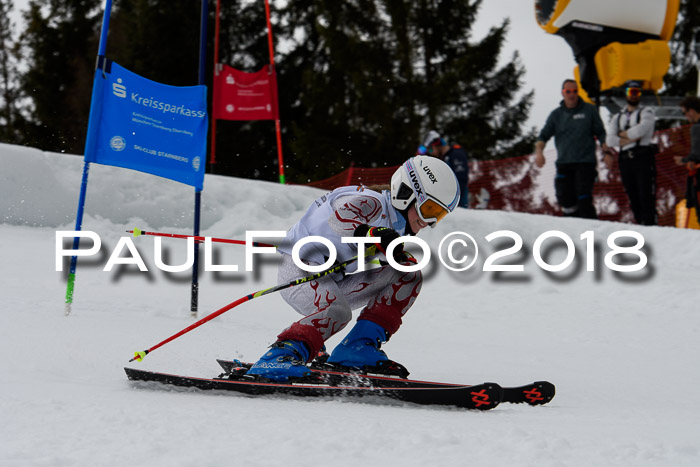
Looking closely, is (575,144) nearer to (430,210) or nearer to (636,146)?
(636,146)

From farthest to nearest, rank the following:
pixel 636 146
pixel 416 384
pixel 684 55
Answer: pixel 684 55, pixel 636 146, pixel 416 384

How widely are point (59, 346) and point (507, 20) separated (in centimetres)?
1958

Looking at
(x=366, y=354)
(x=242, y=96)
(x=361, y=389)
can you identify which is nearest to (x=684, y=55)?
(x=242, y=96)

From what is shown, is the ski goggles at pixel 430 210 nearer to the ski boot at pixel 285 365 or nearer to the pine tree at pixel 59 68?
the ski boot at pixel 285 365

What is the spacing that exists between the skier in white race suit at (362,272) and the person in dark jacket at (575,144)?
211 inches

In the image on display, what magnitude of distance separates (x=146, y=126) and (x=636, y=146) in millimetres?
5650

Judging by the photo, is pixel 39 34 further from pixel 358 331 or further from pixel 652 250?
pixel 358 331

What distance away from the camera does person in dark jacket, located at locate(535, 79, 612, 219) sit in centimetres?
824

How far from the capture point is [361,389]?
9.78 feet

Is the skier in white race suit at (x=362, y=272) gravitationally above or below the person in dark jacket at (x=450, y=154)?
below

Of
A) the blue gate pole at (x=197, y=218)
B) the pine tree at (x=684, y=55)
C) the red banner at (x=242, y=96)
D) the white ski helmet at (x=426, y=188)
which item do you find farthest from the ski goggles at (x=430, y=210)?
the pine tree at (x=684, y=55)

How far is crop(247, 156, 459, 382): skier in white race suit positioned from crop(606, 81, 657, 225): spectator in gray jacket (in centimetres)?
553

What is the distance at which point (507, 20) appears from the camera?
20969mm

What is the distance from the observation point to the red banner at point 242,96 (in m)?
11.5
